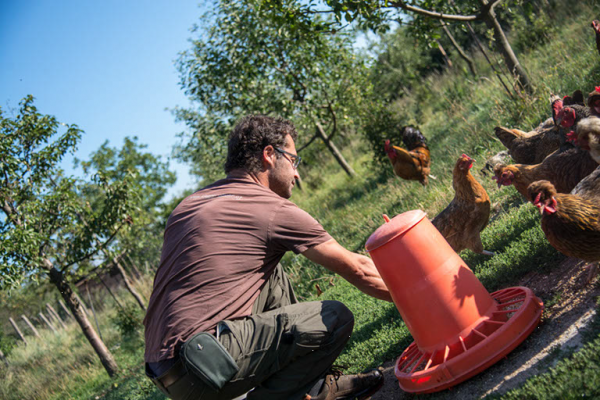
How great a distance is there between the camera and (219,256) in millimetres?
2762

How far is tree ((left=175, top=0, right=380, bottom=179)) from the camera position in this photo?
11.6m

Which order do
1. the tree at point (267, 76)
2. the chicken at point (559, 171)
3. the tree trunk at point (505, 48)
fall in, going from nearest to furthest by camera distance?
the chicken at point (559, 171)
the tree trunk at point (505, 48)
the tree at point (267, 76)

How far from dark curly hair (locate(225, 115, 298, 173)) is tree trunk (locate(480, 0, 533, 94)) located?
16.5 feet

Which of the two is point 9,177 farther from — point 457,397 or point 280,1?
point 457,397

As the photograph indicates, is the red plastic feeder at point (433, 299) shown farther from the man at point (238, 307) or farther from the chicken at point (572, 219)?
the chicken at point (572, 219)

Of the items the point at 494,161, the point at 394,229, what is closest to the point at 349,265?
the point at 394,229

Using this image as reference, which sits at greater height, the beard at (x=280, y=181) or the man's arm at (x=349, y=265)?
the beard at (x=280, y=181)

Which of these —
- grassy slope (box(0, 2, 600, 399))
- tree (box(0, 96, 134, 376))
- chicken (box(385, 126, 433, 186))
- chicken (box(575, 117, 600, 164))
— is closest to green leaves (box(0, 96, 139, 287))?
tree (box(0, 96, 134, 376))

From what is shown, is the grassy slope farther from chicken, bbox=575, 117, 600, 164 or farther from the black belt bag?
the black belt bag

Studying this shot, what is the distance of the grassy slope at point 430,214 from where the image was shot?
148 inches

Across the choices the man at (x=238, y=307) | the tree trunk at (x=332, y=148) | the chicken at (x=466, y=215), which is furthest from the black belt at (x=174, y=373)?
the tree trunk at (x=332, y=148)

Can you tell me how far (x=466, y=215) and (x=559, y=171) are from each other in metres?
0.89

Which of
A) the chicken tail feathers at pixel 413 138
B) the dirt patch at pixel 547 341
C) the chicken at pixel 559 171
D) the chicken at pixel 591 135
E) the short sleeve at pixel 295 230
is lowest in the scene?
the dirt patch at pixel 547 341

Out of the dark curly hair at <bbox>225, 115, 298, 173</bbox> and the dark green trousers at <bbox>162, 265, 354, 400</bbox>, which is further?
the dark curly hair at <bbox>225, 115, 298, 173</bbox>
